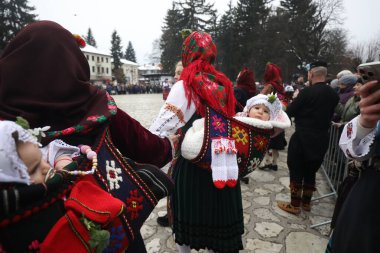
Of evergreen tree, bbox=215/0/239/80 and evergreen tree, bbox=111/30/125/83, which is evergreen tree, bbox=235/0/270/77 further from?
evergreen tree, bbox=111/30/125/83

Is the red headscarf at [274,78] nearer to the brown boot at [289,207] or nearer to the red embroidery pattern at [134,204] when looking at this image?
the brown boot at [289,207]

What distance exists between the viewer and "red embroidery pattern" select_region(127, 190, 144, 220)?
1.10 m

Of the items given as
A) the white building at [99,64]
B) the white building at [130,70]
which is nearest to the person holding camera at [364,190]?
the white building at [99,64]

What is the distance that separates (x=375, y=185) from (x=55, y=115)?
60.2 inches

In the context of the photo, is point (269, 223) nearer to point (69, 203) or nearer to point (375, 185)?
point (375, 185)

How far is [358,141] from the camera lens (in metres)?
1.41

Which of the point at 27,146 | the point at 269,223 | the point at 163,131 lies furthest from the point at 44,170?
the point at 269,223

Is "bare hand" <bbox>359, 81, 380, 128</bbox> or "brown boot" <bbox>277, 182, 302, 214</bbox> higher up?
"bare hand" <bbox>359, 81, 380, 128</bbox>

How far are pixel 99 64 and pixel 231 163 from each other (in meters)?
68.0

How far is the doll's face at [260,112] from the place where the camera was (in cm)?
226

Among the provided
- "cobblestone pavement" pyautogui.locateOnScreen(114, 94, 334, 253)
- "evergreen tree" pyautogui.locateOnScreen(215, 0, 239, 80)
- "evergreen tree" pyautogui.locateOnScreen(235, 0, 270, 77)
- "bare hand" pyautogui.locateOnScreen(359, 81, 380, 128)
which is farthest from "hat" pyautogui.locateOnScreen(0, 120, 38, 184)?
"evergreen tree" pyautogui.locateOnScreen(215, 0, 239, 80)

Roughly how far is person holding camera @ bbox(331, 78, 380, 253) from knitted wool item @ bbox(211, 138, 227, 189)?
74 centimetres

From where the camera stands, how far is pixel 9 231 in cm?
71

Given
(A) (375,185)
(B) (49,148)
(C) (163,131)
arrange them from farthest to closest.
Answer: (C) (163,131)
(A) (375,185)
(B) (49,148)
